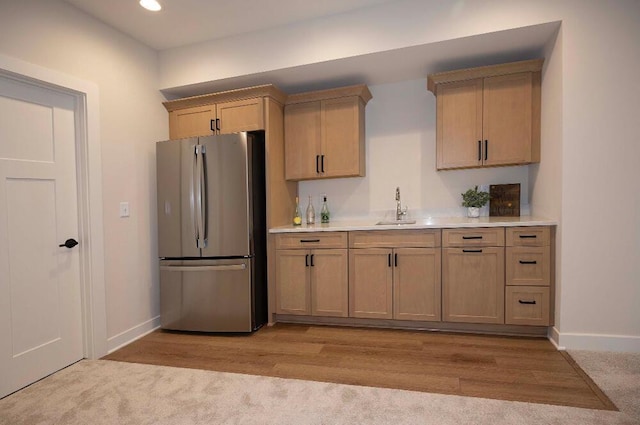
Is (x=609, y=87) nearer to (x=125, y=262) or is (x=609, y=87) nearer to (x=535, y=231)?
(x=535, y=231)

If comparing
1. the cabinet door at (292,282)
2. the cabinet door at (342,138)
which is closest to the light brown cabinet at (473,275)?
the cabinet door at (342,138)

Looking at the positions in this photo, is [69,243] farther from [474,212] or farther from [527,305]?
[527,305]

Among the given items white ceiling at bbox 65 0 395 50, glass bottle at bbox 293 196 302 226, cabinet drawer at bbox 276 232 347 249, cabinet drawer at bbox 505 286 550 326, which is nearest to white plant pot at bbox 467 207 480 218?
cabinet drawer at bbox 505 286 550 326

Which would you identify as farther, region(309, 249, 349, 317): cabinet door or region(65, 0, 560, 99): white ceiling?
region(309, 249, 349, 317): cabinet door

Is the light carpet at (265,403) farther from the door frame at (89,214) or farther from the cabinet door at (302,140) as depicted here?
the cabinet door at (302,140)

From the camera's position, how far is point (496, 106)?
2.96 metres

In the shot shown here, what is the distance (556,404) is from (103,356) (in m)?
3.08

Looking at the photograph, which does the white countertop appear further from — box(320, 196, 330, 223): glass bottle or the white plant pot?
box(320, 196, 330, 223): glass bottle

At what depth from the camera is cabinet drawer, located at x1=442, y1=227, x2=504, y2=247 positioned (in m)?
2.73

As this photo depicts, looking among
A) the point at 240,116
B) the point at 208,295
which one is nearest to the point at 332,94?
the point at 240,116

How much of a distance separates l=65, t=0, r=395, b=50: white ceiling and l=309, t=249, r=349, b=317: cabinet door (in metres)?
2.02

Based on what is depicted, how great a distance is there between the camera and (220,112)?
3324mm

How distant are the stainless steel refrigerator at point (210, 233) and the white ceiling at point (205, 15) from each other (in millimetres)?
955

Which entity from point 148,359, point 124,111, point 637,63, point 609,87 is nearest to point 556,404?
point 609,87
